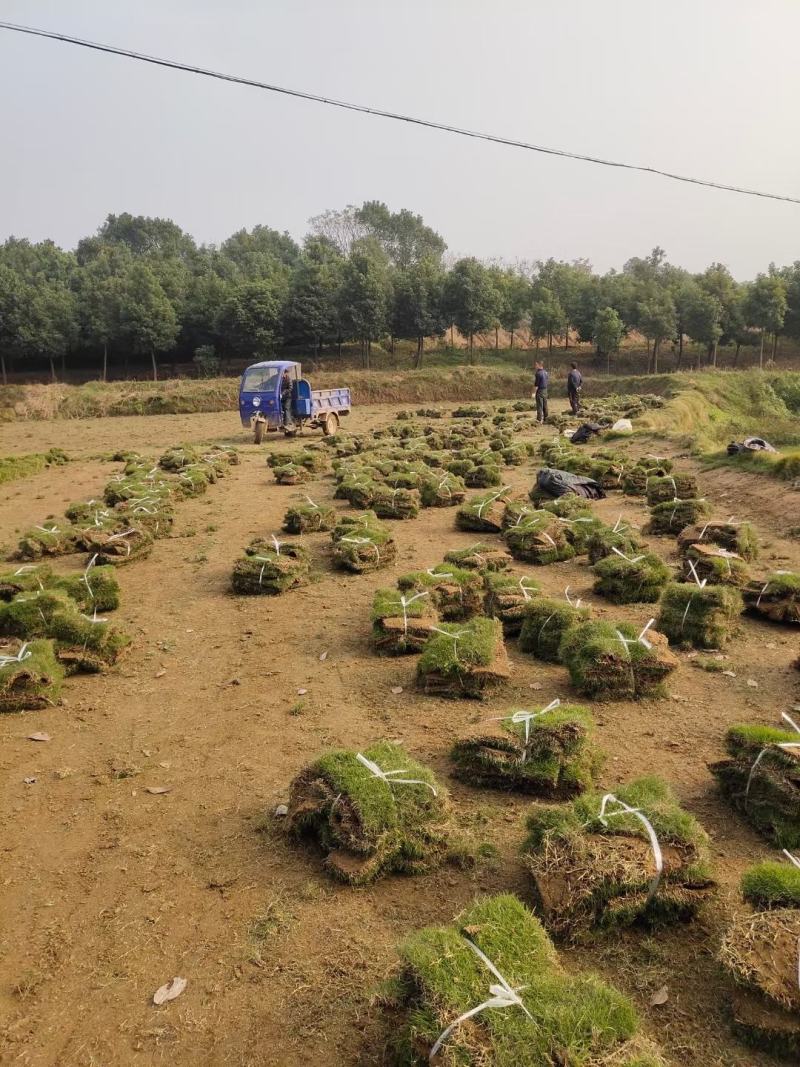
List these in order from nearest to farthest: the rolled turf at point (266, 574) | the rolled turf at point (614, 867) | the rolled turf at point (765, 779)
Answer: the rolled turf at point (614, 867)
the rolled turf at point (765, 779)
the rolled turf at point (266, 574)

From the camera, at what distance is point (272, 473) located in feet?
66.7

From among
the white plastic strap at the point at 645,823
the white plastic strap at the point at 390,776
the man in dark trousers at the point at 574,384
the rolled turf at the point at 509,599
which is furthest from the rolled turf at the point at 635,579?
the man in dark trousers at the point at 574,384

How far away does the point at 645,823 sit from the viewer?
4.10 metres

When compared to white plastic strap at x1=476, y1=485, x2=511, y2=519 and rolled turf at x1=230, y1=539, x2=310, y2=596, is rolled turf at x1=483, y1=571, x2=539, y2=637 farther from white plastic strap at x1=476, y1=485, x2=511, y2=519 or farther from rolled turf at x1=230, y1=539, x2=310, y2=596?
white plastic strap at x1=476, y1=485, x2=511, y2=519

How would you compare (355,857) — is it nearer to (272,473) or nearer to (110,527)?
(110,527)

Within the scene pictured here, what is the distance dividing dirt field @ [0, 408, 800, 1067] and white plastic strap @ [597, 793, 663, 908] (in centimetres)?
31

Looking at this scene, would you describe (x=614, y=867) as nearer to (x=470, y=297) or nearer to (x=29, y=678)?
(x=29, y=678)

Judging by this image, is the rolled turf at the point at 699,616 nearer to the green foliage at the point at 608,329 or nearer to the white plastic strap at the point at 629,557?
the white plastic strap at the point at 629,557

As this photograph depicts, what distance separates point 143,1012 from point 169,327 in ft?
199

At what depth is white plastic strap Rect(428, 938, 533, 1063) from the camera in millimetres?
2861

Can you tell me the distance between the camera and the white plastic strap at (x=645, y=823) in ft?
12.7

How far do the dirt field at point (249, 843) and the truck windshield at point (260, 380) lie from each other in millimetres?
16991

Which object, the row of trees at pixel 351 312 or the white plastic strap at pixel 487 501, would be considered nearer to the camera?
the white plastic strap at pixel 487 501

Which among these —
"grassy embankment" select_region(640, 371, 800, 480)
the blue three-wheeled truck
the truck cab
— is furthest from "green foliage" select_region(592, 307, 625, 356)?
the truck cab
